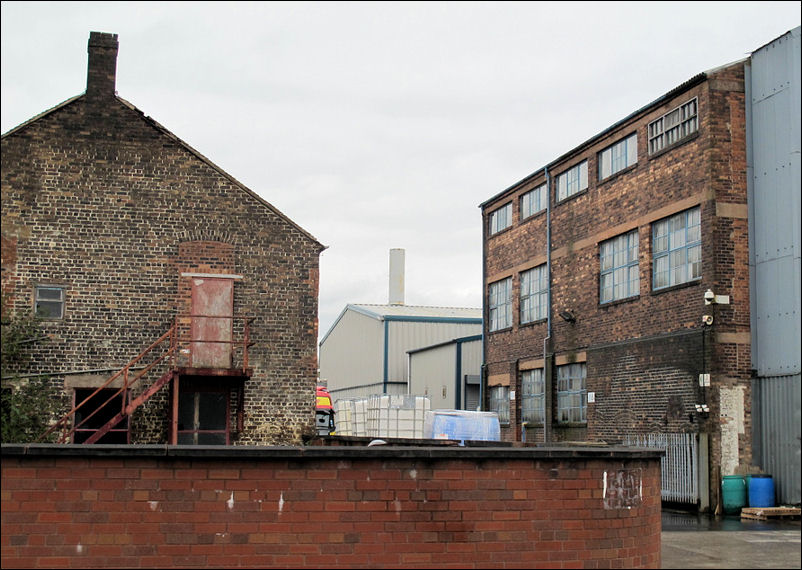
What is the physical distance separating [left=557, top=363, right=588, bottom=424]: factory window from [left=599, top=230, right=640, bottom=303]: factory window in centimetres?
239

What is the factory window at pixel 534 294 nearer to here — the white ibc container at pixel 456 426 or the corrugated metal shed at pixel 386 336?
the white ibc container at pixel 456 426

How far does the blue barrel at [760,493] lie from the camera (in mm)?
19672

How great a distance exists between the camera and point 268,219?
68.9 ft

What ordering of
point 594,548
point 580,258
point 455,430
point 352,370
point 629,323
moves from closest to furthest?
point 594,548, point 455,430, point 629,323, point 580,258, point 352,370

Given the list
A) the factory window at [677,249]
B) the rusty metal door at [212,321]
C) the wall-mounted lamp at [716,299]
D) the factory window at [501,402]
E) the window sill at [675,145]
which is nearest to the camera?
the rusty metal door at [212,321]

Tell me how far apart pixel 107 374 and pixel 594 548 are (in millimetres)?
12707

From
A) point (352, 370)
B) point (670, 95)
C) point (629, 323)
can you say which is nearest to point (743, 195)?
point (670, 95)

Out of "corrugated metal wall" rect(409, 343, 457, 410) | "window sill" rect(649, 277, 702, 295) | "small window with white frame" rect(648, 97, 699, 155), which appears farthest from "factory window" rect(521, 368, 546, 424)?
"small window with white frame" rect(648, 97, 699, 155)

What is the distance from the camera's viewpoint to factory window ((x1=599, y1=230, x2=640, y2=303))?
24719mm

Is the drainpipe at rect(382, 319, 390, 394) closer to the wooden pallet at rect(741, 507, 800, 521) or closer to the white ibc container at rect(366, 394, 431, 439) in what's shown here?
the white ibc container at rect(366, 394, 431, 439)

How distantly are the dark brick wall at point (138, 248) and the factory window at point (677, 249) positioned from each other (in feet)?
27.1

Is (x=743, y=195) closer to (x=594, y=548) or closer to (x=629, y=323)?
(x=629, y=323)

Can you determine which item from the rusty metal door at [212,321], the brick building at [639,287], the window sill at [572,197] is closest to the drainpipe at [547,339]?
the brick building at [639,287]

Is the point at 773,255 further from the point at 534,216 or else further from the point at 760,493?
the point at 534,216
